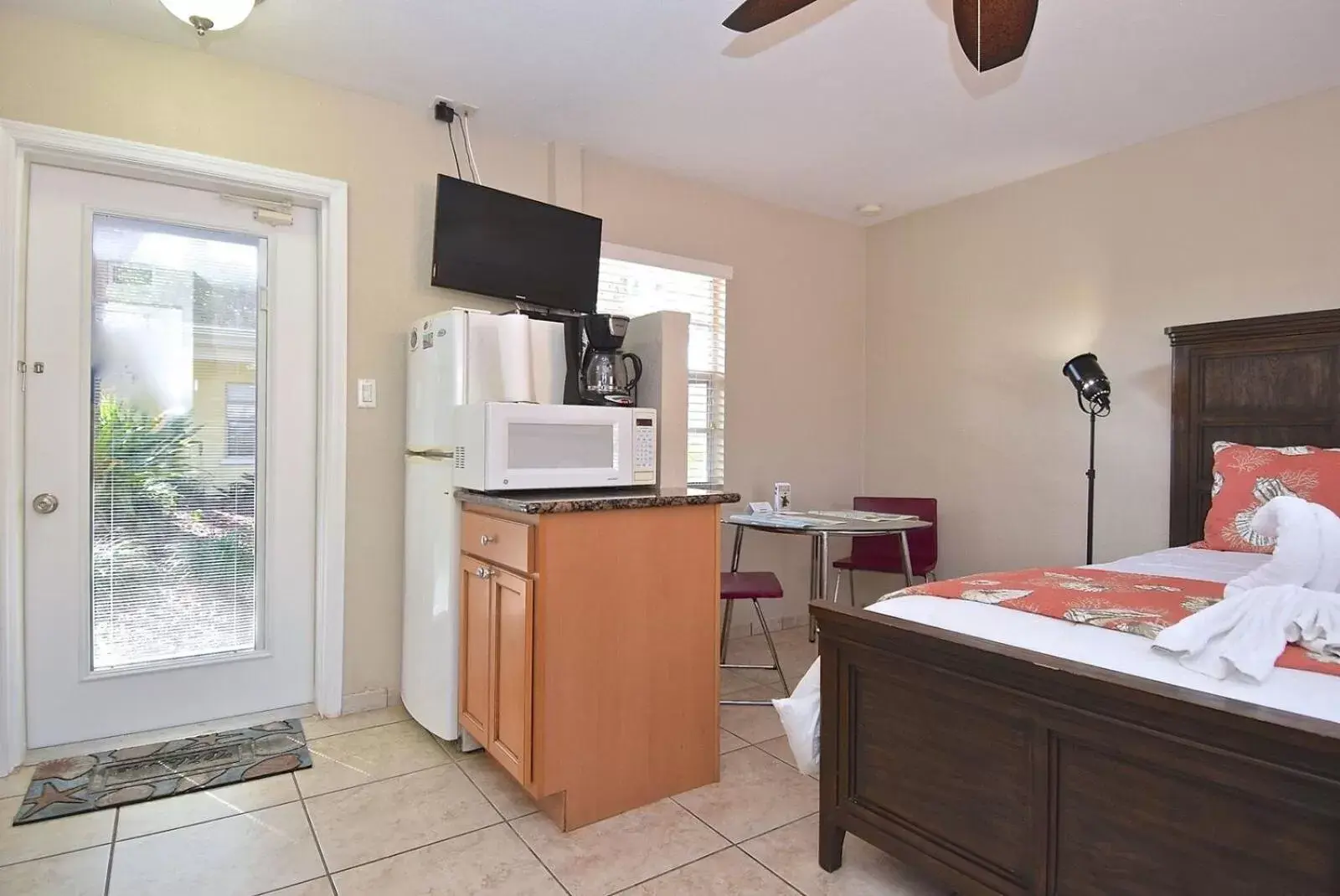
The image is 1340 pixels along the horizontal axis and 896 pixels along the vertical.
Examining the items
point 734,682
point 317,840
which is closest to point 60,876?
point 317,840

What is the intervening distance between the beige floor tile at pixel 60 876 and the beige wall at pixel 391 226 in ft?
3.51

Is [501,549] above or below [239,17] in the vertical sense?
below

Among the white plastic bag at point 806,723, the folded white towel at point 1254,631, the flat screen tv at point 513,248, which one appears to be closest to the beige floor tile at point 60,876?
the white plastic bag at point 806,723

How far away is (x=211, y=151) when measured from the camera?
2.69m

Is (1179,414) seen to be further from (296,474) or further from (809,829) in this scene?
(296,474)

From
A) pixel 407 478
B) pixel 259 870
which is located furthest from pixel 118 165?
pixel 259 870

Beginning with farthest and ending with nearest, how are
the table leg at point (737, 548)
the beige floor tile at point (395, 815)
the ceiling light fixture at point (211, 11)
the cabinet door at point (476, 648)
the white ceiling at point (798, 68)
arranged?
the table leg at point (737, 548), the white ceiling at point (798, 68), the cabinet door at point (476, 648), the ceiling light fixture at point (211, 11), the beige floor tile at point (395, 815)

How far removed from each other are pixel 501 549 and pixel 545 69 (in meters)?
1.81

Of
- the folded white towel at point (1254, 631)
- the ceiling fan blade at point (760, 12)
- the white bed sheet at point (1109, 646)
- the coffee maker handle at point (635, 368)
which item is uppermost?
the ceiling fan blade at point (760, 12)

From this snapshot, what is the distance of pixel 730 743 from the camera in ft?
9.00

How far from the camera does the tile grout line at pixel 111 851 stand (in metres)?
1.82

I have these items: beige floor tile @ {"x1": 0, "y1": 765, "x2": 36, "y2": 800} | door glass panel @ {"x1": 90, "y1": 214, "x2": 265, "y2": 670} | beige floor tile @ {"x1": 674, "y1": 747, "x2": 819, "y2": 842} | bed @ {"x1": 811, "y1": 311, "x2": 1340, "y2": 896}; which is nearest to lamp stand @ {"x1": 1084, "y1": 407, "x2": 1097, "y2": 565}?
bed @ {"x1": 811, "y1": 311, "x2": 1340, "y2": 896}

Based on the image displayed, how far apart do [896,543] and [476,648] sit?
8.05 feet

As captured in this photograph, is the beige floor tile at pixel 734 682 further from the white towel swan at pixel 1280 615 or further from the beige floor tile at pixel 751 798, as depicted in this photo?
the white towel swan at pixel 1280 615
